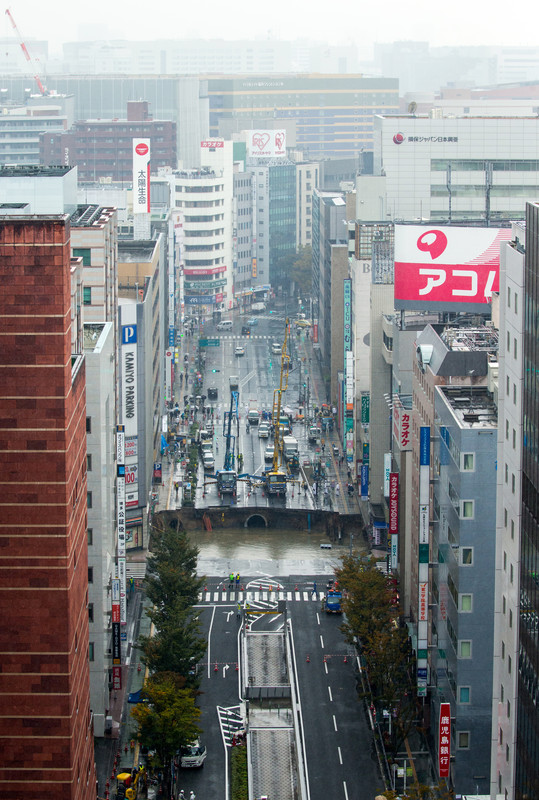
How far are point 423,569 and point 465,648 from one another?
28.3 ft

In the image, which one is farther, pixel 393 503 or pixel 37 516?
pixel 393 503

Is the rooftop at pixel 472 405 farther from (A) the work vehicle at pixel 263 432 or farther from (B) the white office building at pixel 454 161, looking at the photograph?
(A) the work vehicle at pixel 263 432

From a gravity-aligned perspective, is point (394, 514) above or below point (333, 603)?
above

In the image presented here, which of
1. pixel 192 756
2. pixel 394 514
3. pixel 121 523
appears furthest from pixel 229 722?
pixel 394 514

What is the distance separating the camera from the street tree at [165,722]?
80.6 m

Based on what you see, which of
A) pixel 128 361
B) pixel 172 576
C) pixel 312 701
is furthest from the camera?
Result: pixel 128 361

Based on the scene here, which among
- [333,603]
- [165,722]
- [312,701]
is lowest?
[165,722]

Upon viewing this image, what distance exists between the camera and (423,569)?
8725 centimetres

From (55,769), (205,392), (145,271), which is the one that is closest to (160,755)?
(55,769)

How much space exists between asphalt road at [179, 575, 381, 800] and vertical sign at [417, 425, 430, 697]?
5.64 meters

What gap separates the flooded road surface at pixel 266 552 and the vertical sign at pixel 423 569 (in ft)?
115

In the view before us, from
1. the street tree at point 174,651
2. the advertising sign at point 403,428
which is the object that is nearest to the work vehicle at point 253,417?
the advertising sign at point 403,428

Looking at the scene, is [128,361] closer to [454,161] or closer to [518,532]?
[454,161]

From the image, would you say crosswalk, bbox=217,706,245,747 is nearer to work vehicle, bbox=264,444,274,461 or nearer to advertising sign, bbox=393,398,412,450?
advertising sign, bbox=393,398,412,450
